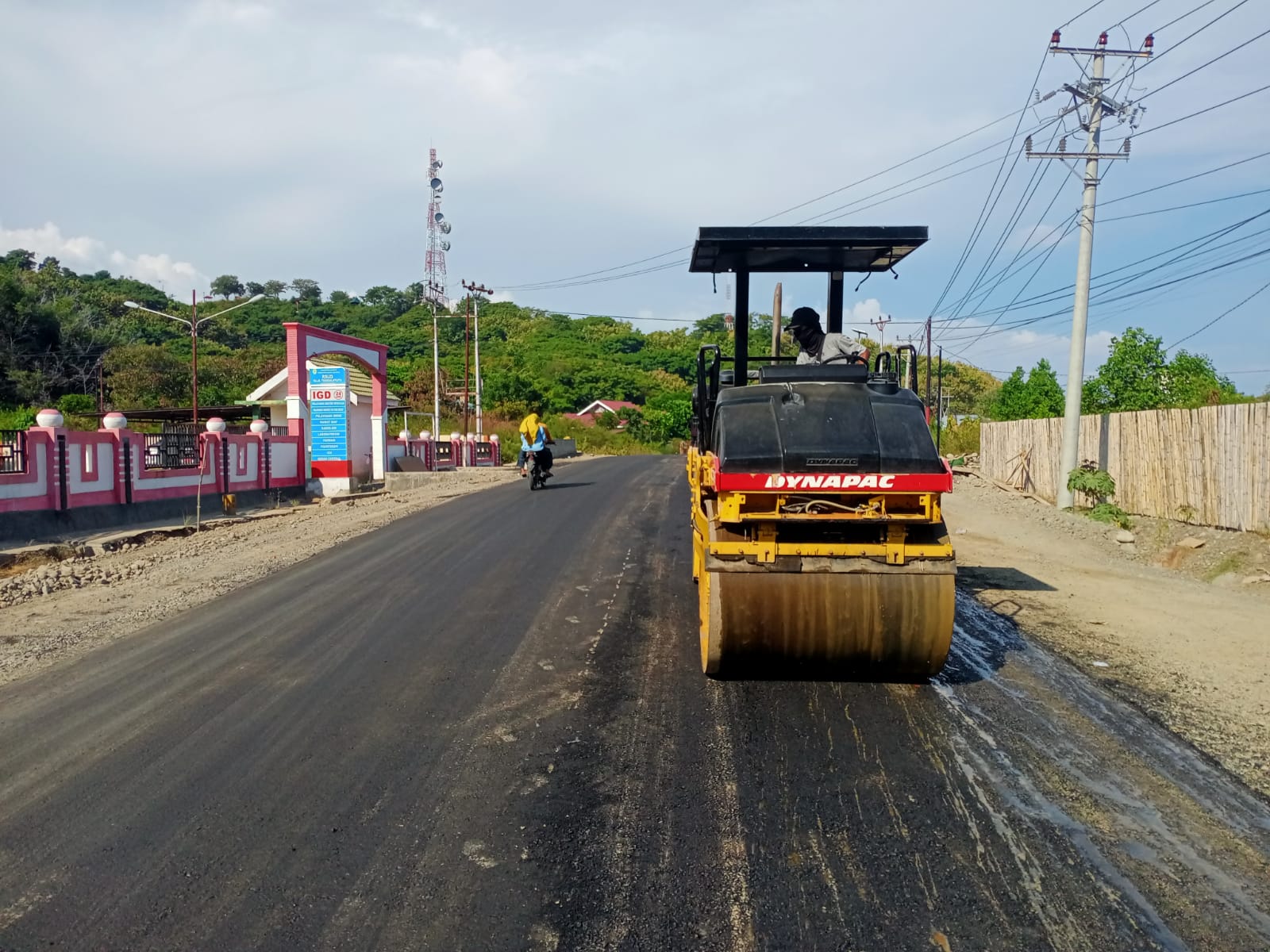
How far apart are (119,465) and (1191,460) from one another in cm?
1777

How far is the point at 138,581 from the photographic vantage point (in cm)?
1026

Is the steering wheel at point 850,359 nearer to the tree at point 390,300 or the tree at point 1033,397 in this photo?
the tree at point 1033,397

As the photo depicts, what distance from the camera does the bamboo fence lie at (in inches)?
461


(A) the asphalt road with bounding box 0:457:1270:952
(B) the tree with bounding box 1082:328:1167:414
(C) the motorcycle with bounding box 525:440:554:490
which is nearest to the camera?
(A) the asphalt road with bounding box 0:457:1270:952

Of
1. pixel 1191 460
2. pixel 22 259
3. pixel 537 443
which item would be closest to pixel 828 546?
pixel 1191 460

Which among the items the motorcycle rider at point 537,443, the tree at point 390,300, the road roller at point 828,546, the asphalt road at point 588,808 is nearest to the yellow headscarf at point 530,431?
the motorcycle rider at point 537,443

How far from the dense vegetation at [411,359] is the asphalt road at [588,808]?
13.7 feet

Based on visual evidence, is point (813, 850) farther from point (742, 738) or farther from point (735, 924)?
point (742, 738)

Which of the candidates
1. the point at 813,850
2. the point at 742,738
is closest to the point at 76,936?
the point at 813,850

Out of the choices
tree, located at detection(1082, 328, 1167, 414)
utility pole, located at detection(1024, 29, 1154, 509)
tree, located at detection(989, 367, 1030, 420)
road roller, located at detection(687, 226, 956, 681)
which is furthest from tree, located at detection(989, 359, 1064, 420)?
road roller, located at detection(687, 226, 956, 681)

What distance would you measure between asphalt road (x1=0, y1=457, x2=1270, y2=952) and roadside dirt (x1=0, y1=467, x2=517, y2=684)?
0.97 metres

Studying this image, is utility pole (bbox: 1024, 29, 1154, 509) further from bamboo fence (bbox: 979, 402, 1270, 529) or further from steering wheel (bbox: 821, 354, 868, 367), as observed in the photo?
steering wheel (bbox: 821, 354, 868, 367)

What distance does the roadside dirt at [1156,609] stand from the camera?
18.2ft

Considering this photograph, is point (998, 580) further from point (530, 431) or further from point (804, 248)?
point (530, 431)
